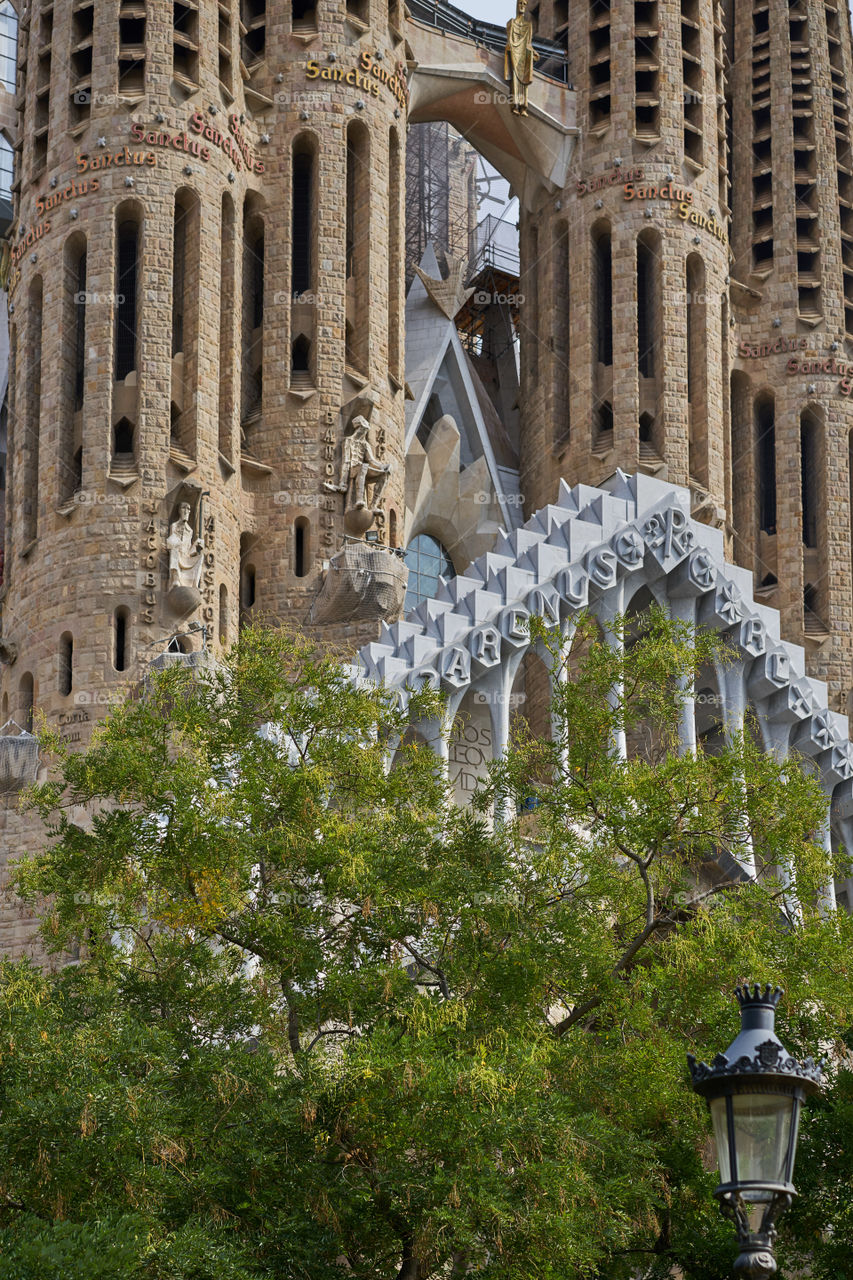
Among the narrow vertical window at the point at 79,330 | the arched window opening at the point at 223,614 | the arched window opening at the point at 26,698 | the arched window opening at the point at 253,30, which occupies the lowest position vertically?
the arched window opening at the point at 26,698

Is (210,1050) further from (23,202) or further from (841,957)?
(23,202)

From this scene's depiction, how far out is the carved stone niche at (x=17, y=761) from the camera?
37.9 m

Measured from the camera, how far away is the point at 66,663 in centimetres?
3916

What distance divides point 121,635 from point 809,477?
19.5 metres

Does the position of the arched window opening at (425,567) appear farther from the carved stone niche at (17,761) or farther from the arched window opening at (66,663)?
the carved stone niche at (17,761)

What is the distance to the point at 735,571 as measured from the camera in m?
41.5

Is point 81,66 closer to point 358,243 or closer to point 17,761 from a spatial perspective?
point 358,243

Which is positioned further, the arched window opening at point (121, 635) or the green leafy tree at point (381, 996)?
the arched window opening at point (121, 635)

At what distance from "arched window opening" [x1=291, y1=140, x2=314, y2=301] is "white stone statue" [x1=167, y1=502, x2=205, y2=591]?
22.9 feet

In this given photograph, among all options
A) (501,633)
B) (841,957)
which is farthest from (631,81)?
(841,957)

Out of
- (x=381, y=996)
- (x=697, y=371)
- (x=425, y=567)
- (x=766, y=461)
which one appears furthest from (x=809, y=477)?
(x=381, y=996)

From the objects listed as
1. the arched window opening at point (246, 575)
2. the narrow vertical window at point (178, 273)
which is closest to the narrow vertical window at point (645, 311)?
the arched window opening at point (246, 575)

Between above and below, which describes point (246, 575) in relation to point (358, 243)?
below

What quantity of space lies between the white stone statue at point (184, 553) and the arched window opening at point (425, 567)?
1106cm
